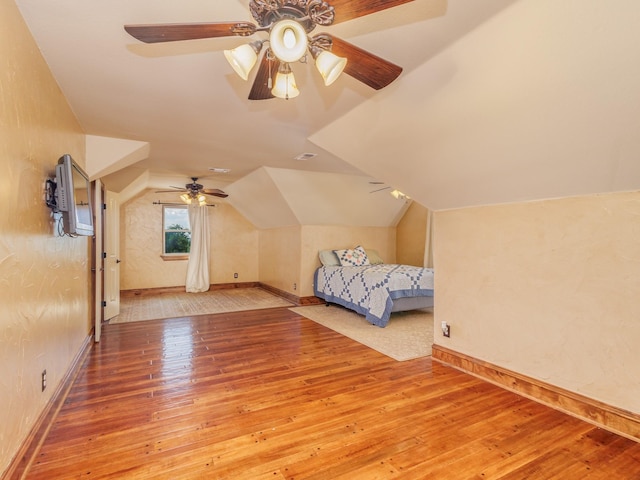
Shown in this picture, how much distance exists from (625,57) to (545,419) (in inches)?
85.4

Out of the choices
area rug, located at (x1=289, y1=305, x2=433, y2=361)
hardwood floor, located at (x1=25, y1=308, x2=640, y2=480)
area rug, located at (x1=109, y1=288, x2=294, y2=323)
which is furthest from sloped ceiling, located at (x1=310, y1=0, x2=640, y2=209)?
area rug, located at (x1=109, y1=288, x2=294, y2=323)

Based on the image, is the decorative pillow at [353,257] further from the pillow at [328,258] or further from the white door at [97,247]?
the white door at [97,247]

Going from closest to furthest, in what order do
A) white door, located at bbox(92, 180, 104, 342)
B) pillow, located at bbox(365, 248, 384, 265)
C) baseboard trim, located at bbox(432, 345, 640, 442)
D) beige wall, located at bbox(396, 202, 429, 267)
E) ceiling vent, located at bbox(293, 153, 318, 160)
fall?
baseboard trim, located at bbox(432, 345, 640, 442), white door, located at bbox(92, 180, 104, 342), ceiling vent, located at bbox(293, 153, 318, 160), pillow, located at bbox(365, 248, 384, 265), beige wall, located at bbox(396, 202, 429, 267)

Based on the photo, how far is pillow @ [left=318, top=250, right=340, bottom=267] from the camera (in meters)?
6.03

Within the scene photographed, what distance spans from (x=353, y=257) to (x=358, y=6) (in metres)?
5.05

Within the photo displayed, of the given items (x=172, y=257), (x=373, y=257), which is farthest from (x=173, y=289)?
(x=373, y=257)

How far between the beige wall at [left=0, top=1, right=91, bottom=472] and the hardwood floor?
382 millimetres

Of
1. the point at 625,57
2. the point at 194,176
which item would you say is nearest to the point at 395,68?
the point at 625,57

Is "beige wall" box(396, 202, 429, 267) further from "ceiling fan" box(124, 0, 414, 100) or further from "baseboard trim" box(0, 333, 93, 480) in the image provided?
"baseboard trim" box(0, 333, 93, 480)

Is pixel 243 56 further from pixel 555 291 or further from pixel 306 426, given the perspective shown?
pixel 555 291

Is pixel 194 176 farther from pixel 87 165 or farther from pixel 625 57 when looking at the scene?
pixel 625 57

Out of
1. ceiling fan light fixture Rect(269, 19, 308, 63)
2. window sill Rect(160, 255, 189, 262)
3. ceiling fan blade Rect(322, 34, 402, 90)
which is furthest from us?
window sill Rect(160, 255, 189, 262)

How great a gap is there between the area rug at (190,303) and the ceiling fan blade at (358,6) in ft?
16.3

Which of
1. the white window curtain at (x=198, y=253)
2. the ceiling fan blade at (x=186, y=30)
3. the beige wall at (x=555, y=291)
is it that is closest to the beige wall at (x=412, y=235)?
the beige wall at (x=555, y=291)
